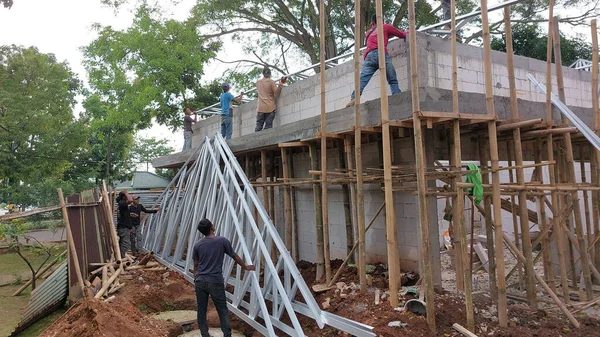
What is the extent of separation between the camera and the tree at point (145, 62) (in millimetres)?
15633

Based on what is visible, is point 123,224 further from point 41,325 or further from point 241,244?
point 241,244

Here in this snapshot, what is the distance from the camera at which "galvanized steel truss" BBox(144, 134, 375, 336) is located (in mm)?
5307

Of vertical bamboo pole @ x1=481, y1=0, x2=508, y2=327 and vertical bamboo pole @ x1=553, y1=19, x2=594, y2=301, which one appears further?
vertical bamboo pole @ x1=553, y1=19, x2=594, y2=301

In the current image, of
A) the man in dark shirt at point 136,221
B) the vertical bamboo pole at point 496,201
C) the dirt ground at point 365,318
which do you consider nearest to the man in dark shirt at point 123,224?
the man in dark shirt at point 136,221

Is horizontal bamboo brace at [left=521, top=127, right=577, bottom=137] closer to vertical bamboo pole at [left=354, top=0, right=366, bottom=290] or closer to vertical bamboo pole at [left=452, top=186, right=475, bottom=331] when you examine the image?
vertical bamboo pole at [left=452, top=186, right=475, bottom=331]

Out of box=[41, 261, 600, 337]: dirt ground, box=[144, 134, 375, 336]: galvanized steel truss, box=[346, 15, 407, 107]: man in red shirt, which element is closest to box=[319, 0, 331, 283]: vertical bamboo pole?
box=[346, 15, 407, 107]: man in red shirt

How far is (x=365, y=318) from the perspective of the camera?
16.6ft

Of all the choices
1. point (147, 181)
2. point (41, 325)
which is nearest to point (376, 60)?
point (41, 325)

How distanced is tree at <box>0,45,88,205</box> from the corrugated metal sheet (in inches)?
519

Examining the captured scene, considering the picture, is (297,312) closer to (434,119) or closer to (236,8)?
(434,119)

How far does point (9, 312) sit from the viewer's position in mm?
8023

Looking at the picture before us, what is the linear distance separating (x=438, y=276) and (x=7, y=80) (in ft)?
67.7

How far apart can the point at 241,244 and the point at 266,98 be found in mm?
4140

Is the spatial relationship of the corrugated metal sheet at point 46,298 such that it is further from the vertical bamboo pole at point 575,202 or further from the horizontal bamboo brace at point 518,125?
the vertical bamboo pole at point 575,202
